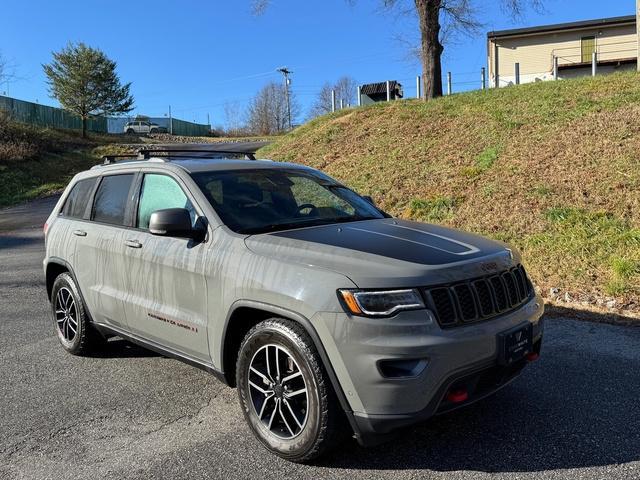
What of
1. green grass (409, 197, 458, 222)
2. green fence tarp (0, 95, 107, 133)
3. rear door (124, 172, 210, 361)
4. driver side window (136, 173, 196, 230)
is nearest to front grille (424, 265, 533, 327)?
rear door (124, 172, 210, 361)

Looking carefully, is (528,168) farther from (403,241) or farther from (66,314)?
(66,314)

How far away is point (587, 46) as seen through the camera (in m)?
34.4

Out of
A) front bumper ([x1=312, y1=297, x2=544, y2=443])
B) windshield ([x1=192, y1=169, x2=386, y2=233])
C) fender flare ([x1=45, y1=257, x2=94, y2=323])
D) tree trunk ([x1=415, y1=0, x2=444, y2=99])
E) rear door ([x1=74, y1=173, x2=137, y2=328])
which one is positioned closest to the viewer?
front bumper ([x1=312, y1=297, x2=544, y2=443])

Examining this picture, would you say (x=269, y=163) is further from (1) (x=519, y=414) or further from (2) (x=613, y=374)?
(2) (x=613, y=374)

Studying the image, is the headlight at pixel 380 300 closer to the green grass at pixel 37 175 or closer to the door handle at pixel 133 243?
the door handle at pixel 133 243

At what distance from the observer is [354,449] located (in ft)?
11.0

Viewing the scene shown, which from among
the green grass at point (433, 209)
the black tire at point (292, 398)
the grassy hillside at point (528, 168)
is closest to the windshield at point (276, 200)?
the black tire at point (292, 398)

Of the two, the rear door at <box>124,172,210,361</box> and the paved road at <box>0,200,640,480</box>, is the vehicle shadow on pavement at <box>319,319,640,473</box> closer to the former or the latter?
the paved road at <box>0,200,640,480</box>

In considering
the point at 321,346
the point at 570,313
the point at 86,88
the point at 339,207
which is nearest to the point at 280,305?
the point at 321,346

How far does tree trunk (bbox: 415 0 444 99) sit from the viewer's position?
1781 centimetres

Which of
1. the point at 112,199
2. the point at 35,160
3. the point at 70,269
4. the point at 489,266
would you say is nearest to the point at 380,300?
the point at 489,266

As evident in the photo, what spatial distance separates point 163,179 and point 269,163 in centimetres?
89

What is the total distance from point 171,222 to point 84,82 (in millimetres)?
42598

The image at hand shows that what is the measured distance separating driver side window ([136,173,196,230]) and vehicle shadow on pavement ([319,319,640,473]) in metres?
2.07
